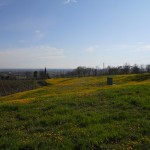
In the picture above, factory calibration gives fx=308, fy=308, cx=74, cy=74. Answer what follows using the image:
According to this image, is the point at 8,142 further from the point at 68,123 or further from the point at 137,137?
the point at 137,137

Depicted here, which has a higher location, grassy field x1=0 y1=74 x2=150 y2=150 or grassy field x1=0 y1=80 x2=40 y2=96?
grassy field x1=0 y1=74 x2=150 y2=150

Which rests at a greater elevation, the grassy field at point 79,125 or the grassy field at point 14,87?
the grassy field at point 79,125

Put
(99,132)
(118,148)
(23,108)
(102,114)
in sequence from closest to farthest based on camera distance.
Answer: (118,148) < (99,132) < (102,114) < (23,108)

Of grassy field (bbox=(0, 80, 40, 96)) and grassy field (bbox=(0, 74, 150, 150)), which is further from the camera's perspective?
grassy field (bbox=(0, 80, 40, 96))

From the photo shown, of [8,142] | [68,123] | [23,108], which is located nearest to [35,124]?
[68,123]

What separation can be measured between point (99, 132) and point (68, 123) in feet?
5.93

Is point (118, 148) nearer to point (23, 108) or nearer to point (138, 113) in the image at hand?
point (138, 113)

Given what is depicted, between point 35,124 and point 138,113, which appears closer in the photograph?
point 35,124

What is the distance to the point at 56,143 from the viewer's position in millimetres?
10031

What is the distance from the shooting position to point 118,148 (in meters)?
9.59

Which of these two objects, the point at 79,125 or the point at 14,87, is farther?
the point at 14,87

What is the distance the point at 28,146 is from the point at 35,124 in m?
2.87

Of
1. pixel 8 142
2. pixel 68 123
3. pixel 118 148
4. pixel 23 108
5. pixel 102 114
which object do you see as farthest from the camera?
pixel 23 108

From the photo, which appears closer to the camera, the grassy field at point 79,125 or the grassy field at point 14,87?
the grassy field at point 79,125
